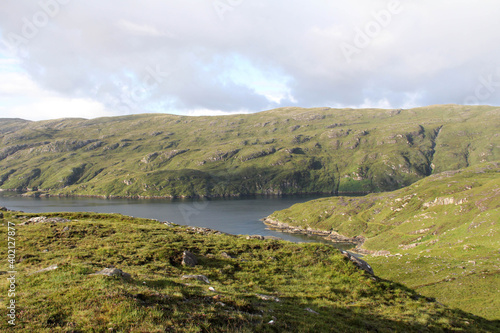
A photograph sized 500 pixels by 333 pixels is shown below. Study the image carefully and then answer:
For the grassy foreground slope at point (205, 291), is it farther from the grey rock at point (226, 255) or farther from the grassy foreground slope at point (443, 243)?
the grassy foreground slope at point (443, 243)

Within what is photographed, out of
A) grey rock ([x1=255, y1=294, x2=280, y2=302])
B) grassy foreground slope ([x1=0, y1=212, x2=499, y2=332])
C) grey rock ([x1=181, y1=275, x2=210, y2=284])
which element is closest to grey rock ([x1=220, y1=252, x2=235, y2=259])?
grassy foreground slope ([x1=0, y1=212, x2=499, y2=332])

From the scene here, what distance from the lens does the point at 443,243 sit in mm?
89812

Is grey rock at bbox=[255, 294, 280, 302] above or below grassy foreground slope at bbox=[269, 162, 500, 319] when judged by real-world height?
above

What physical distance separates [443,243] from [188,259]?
316 ft

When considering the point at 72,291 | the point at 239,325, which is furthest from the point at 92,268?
the point at 239,325

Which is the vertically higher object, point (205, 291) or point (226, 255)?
point (205, 291)

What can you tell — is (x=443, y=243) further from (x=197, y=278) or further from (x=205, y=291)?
(x=205, y=291)

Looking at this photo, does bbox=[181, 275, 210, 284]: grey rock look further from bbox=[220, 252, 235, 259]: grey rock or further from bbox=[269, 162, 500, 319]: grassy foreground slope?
bbox=[269, 162, 500, 319]: grassy foreground slope

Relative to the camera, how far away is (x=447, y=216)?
138125 millimetres

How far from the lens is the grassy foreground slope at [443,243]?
36.3m

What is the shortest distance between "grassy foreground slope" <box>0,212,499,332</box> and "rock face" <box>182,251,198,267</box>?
61 centimetres

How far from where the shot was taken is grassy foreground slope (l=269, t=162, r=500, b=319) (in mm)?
36344

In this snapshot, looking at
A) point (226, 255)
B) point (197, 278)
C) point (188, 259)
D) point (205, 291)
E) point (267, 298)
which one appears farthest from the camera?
point (226, 255)

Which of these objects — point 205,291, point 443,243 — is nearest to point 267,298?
point 205,291
